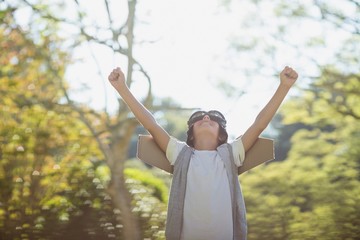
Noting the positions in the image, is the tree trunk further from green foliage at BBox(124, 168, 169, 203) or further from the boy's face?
the boy's face

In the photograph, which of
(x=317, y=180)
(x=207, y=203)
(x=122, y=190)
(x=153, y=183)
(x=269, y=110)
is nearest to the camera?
(x=207, y=203)

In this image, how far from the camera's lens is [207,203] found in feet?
7.20

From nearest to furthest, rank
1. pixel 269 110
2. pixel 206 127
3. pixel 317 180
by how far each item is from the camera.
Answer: pixel 269 110 → pixel 206 127 → pixel 317 180

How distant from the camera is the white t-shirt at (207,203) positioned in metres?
2.18

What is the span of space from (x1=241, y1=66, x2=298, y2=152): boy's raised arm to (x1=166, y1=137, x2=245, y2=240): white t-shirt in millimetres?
147

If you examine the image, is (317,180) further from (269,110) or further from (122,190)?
(269,110)

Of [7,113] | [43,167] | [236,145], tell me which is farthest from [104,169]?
[236,145]

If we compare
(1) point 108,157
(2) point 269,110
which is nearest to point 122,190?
(1) point 108,157

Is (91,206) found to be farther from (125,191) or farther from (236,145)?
(236,145)

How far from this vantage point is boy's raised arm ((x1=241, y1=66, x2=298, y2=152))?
2285 mm

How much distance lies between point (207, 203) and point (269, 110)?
17.0 inches

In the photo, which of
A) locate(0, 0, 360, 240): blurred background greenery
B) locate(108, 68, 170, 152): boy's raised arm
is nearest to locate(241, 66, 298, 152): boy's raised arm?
locate(108, 68, 170, 152): boy's raised arm

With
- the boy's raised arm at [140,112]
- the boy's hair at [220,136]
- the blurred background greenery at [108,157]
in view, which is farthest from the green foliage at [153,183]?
the boy's raised arm at [140,112]

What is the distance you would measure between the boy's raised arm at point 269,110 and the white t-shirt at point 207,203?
0.15 m
